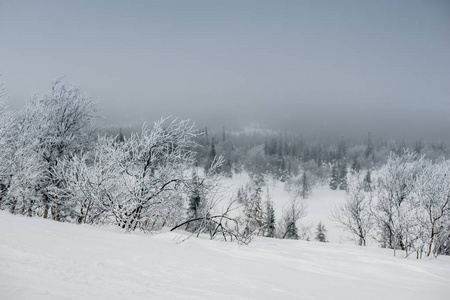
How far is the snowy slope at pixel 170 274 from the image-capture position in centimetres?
268

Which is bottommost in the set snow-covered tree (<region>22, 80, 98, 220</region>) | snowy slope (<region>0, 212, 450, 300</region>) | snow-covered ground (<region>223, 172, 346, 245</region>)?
snow-covered ground (<region>223, 172, 346, 245</region>)

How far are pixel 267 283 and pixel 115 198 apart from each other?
7.93 metres

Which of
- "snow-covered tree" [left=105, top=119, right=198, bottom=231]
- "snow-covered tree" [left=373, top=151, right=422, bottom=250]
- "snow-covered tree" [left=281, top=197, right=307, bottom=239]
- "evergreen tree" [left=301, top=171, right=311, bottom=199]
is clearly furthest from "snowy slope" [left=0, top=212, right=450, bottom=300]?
"evergreen tree" [left=301, top=171, right=311, bottom=199]

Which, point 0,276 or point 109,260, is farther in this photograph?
point 109,260

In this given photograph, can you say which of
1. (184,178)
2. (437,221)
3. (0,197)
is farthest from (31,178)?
(437,221)

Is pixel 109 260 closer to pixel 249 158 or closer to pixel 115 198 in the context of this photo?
pixel 115 198

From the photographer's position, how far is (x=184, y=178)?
1080cm

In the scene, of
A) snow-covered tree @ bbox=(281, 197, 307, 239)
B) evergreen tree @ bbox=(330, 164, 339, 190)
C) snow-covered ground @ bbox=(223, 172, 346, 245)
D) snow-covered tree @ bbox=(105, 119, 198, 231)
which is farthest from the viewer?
evergreen tree @ bbox=(330, 164, 339, 190)

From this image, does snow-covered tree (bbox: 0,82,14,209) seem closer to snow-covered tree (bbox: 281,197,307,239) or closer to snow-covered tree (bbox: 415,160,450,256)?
snow-covered tree (bbox: 415,160,450,256)

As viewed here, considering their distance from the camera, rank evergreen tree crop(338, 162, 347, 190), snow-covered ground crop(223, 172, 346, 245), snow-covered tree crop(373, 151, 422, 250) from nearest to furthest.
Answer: snow-covered tree crop(373, 151, 422, 250) < snow-covered ground crop(223, 172, 346, 245) < evergreen tree crop(338, 162, 347, 190)

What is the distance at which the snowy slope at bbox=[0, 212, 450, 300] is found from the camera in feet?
8.80

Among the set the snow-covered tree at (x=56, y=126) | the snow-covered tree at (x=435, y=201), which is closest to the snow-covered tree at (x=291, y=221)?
the snow-covered tree at (x=435, y=201)

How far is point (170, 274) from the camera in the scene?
375 centimetres

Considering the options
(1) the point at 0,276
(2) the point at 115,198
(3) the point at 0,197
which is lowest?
(3) the point at 0,197
